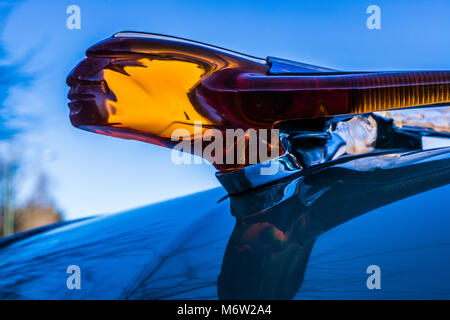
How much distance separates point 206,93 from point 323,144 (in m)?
0.23

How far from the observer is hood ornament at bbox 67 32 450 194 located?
Result: 58 centimetres

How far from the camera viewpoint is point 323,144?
67 cm

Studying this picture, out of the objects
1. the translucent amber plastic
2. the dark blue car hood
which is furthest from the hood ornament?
the dark blue car hood

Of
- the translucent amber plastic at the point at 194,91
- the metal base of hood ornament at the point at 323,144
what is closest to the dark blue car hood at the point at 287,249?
the metal base of hood ornament at the point at 323,144

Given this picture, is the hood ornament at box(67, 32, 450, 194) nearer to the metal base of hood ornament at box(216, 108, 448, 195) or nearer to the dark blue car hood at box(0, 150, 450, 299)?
the metal base of hood ornament at box(216, 108, 448, 195)

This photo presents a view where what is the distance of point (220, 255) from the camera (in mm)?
519

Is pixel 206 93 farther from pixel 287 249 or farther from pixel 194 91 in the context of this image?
pixel 287 249

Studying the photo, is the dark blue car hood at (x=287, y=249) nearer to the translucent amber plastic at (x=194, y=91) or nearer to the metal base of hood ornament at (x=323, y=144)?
the metal base of hood ornament at (x=323, y=144)

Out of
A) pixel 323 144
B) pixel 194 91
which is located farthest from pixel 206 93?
pixel 323 144
